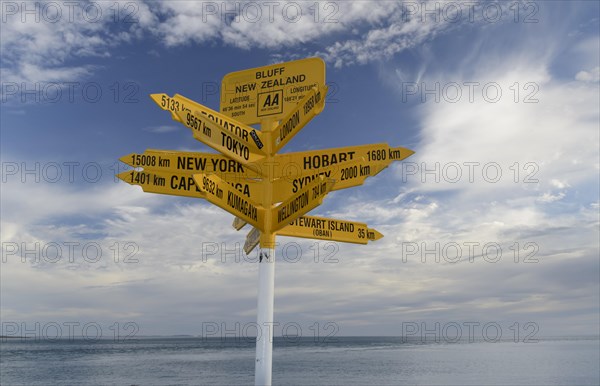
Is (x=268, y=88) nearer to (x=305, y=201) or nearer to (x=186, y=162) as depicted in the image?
(x=186, y=162)

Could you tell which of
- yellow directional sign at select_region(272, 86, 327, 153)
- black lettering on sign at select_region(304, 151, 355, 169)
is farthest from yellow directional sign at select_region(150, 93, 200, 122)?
black lettering on sign at select_region(304, 151, 355, 169)

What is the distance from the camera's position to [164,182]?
5.86m

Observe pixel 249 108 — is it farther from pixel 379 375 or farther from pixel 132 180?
pixel 379 375

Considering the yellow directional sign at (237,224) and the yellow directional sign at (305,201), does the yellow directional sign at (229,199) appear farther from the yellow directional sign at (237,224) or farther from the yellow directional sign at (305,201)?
the yellow directional sign at (237,224)

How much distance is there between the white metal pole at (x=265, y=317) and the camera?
18.0 feet

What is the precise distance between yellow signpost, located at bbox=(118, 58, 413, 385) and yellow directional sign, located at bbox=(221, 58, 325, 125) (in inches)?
0.5

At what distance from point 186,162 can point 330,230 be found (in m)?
2.15

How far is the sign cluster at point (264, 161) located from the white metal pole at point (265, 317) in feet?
0.77

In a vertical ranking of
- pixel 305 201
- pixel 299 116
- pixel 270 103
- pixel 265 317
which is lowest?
pixel 265 317

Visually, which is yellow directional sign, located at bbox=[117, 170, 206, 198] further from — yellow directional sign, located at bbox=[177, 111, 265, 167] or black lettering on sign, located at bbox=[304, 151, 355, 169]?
black lettering on sign, located at bbox=[304, 151, 355, 169]

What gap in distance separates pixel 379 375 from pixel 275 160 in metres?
38.9

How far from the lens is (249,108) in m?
6.67

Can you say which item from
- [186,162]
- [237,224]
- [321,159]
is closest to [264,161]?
[321,159]

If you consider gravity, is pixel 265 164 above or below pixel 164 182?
above
